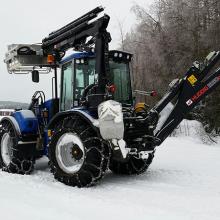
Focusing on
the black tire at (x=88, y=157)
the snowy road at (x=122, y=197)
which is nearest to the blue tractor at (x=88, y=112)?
the black tire at (x=88, y=157)

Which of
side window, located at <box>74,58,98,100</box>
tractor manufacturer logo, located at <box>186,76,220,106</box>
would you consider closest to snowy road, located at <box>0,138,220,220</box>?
tractor manufacturer logo, located at <box>186,76,220,106</box>

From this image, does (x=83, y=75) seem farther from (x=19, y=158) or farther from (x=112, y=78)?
(x=19, y=158)

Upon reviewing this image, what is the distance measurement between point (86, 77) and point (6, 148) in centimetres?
270

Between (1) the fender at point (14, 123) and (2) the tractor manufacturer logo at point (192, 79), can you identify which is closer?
(2) the tractor manufacturer logo at point (192, 79)

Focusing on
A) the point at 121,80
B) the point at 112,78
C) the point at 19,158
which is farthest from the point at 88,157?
the point at 19,158

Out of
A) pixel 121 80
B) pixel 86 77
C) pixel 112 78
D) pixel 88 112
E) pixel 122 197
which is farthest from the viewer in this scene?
pixel 121 80

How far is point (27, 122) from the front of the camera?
7.99 meters

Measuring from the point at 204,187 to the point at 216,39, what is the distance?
15.4 metres

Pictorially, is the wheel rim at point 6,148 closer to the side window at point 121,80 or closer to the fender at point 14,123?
the fender at point 14,123

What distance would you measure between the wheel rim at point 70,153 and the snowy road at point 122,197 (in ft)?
1.22

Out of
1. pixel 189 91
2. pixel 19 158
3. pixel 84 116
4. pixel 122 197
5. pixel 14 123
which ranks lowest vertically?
pixel 122 197

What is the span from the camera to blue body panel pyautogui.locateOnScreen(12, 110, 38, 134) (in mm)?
7949

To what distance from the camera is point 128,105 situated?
24.8 ft

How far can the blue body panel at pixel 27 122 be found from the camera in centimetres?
795
